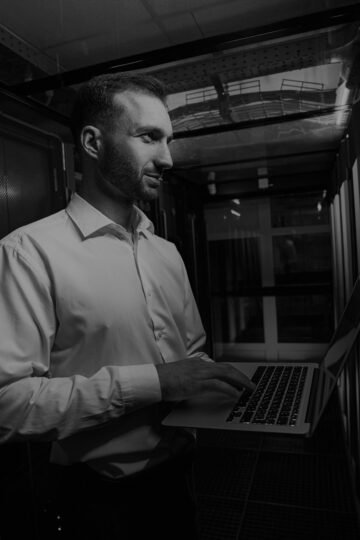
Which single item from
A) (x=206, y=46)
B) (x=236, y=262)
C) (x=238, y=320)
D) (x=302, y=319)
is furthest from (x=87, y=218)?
(x=302, y=319)

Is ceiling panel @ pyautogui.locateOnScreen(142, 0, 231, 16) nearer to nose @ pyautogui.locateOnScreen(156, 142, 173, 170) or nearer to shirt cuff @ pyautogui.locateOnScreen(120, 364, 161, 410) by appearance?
nose @ pyautogui.locateOnScreen(156, 142, 173, 170)

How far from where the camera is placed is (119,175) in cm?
108

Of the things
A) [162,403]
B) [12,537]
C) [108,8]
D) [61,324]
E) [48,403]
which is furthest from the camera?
[108,8]

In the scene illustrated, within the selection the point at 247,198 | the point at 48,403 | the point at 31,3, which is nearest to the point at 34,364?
the point at 48,403

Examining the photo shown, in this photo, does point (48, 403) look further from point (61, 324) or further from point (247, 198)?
point (247, 198)

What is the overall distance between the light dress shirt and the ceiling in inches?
32.1

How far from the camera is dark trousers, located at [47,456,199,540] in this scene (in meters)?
1.03

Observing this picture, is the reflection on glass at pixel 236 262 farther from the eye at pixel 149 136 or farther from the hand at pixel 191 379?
the hand at pixel 191 379


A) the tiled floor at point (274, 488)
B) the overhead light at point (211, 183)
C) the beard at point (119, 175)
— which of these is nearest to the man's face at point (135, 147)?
the beard at point (119, 175)

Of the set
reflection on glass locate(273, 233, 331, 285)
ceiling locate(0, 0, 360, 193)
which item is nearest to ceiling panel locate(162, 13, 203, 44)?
ceiling locate(0, 0, 360, 193)

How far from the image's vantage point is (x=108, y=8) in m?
1.96

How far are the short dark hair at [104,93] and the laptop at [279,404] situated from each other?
753 millimetres

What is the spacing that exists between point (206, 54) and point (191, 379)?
122 cm

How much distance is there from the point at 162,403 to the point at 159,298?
0.29 m
